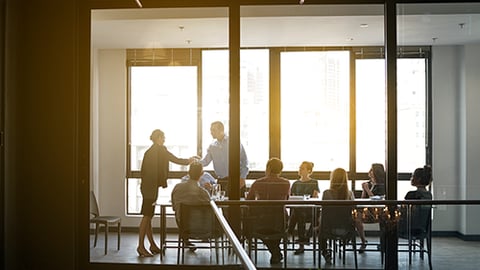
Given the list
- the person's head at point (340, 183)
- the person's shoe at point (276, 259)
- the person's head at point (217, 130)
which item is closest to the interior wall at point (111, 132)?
the person's head at point (217, 130)

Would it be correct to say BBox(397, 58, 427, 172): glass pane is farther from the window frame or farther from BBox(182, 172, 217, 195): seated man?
BBox(182, 172, 217, 195): seated man

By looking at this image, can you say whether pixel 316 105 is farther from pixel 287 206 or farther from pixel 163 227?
pixel 287 206

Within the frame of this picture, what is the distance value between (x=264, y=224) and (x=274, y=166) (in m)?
1.65

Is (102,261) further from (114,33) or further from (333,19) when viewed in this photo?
(333,19)

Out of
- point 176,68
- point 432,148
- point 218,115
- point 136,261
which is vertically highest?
point 176,68

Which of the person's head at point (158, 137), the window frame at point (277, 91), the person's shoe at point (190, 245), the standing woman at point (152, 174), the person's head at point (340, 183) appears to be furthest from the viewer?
the person's head at point (158, 137)

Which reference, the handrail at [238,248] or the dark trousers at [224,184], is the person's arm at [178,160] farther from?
the handrail at [238,248]

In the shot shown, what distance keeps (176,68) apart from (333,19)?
220cm

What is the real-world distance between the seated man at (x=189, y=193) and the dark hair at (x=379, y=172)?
6.20 feet

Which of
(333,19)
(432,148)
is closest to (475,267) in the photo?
(432,148)

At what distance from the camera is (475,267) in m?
5.29

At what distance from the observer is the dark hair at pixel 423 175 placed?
6.21 meters

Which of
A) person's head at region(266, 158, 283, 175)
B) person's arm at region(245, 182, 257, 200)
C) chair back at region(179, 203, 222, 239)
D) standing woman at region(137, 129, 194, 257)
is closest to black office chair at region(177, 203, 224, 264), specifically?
chair back at region(179, 203, 222, 239)

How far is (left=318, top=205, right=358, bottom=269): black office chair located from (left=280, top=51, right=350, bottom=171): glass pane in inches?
90.1
